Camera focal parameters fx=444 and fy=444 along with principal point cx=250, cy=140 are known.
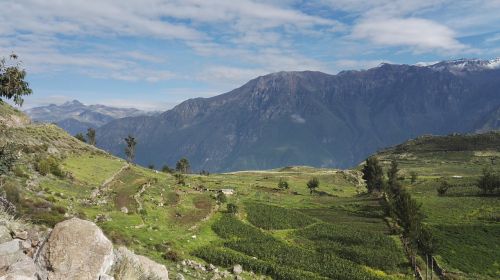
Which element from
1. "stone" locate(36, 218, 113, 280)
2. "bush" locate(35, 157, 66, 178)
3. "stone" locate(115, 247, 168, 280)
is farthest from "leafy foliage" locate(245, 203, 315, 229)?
"stone" locate(36, 218, 113, 280)

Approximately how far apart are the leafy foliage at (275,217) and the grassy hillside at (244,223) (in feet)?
0.83

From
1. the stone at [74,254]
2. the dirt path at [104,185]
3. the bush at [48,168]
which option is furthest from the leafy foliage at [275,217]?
Answer: the stone at [74,254]

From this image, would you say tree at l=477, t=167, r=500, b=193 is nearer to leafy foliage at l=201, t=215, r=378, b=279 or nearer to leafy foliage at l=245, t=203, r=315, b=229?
leafy foliage at l=245, t=203, r=315, b=229

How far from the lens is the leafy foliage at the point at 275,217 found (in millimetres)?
93250

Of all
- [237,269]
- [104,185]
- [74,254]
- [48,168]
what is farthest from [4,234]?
[104,185]

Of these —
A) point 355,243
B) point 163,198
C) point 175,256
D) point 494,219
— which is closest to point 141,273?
point 175,256

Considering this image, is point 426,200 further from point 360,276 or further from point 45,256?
point 45,256

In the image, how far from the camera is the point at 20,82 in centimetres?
4338

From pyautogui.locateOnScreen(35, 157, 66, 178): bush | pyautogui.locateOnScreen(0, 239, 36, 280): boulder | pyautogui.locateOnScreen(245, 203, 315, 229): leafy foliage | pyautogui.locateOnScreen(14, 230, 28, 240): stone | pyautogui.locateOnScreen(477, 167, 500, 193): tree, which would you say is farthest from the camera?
pyautogui.locateOnScreen(477, 167, 500, 193): tree

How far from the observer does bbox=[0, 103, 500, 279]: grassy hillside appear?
6166 cm

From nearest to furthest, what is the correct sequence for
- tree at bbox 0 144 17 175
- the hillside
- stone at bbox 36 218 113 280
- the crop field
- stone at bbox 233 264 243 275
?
1. stone at bbox 36 218 113 280
2. tree at bbox 0 144 17 175
3. stone at bbox 233 264 243 275
4. the hillside
5. the crop field

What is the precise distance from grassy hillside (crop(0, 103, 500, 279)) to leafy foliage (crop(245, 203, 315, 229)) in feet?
0.83

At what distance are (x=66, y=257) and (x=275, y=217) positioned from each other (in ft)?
265

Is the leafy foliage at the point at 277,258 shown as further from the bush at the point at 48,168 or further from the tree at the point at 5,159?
the bush at the point at 48,168
